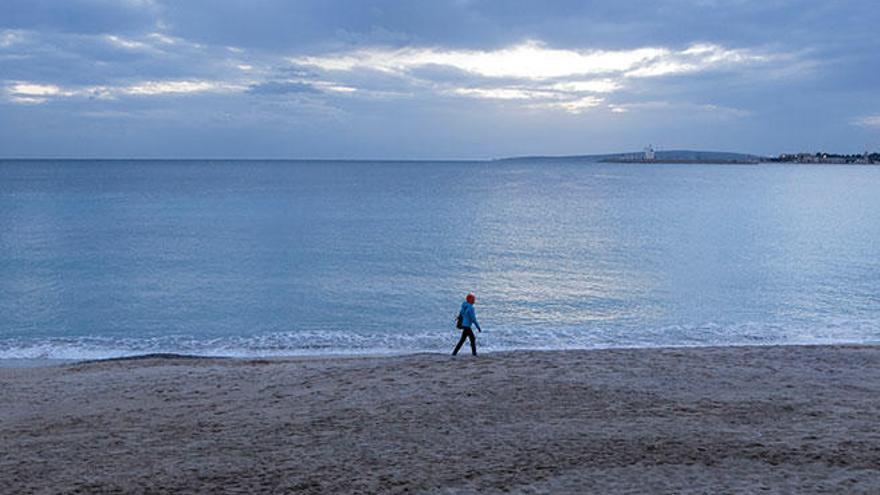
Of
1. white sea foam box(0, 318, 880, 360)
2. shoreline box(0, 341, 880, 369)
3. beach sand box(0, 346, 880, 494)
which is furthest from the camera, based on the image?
white sea foam box(0, 318, 880, 360)

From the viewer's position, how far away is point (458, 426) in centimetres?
1137

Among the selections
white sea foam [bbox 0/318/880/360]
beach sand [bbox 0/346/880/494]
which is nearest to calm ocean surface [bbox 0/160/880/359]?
white sea foam [bbox 0/318/880/360]

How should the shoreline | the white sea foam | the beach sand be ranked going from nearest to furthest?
1. the beach sand
2. the shoreline
3. the white sea foam

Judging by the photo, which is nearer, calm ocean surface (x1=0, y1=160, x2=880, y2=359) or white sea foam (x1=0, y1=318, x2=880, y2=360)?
white sea foam (x1=0, y1=318, x2=880, y2=360)

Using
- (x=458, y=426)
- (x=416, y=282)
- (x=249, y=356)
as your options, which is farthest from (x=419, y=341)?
(x=458, y=426)

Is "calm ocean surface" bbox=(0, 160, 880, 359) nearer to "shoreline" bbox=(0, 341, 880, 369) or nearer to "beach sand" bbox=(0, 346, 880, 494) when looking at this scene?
"shoreline" bbox=(0, 341, 880, 369)

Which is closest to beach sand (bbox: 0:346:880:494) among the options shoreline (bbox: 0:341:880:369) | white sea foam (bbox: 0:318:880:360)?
shoreline (bbox: 0:341:880:369)

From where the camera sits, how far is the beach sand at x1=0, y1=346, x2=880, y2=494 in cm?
913

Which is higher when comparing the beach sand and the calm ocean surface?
the beach sand

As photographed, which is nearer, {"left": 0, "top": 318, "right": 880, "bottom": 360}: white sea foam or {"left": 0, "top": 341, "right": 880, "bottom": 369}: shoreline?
{"left": 0, "top": 341, "right": 880, "bottom": 369}: shoreline

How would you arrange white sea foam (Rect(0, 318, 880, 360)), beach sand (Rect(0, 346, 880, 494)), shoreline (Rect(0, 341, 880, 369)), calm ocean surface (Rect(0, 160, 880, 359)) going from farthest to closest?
calm ocean surface (Rect(0, 160, 880, 359)) < white sea foam (Rect(0, 318, 880, 360)) < shoreline (Rect(0, 341, 880, 369)) < beach sand (Rect(0, 346, 880, 494))

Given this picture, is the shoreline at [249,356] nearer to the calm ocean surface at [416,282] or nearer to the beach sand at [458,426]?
the calm ocean surface at [416,282]

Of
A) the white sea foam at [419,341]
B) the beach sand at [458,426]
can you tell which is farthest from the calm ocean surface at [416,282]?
the beach sand at [458,426]

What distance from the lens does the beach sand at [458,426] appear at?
913 cm
